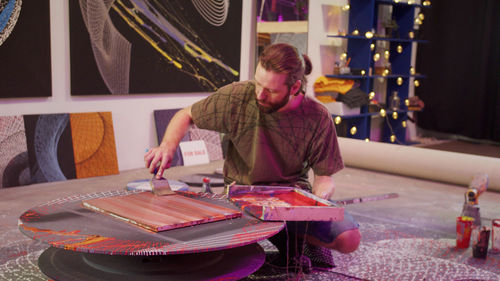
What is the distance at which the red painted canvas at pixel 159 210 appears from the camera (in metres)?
1.68

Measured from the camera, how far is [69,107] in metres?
4.12

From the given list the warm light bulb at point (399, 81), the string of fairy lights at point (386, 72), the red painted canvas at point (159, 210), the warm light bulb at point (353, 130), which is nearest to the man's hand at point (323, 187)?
the red painted canvas at point (159, 210)

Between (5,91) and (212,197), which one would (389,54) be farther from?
(212,197)

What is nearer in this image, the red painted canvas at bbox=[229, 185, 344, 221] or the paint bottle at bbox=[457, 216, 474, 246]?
the red painted canvas at bbox=[229, 185, 344, 221]

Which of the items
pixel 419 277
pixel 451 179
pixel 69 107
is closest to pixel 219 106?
pixel 419 277

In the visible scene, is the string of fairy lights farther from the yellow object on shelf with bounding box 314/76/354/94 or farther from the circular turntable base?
the circular turntable base

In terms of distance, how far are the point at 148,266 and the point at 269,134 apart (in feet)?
2.88

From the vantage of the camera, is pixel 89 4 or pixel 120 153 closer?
pixel 89 4

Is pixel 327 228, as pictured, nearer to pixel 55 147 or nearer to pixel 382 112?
pixel 55 147

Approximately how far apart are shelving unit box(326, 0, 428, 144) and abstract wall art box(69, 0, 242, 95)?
1328 mm

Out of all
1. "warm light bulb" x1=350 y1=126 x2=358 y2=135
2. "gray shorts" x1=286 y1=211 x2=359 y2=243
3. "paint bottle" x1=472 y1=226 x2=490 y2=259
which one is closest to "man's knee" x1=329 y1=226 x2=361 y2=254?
"gray shorts" x1=286 y1=211 x2=359 y2=243

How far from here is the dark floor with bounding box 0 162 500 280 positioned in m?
2.41

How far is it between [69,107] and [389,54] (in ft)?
13.4

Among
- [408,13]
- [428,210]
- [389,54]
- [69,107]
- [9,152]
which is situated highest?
[408,13]
